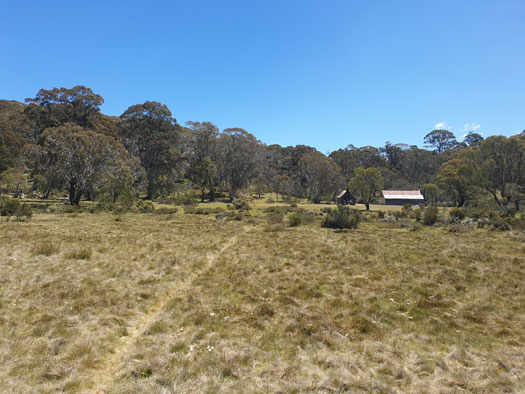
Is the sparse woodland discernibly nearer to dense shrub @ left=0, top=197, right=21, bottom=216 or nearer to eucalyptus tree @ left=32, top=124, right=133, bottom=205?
dense shrub @ left=0, top=197, right=21, bottom=216

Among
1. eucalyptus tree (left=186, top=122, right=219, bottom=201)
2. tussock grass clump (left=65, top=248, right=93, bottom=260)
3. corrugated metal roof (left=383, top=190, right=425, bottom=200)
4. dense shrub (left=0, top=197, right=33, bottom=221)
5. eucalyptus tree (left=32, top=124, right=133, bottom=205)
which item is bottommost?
tussock grass clump (left=65, top=248, right=93, bottom=260)

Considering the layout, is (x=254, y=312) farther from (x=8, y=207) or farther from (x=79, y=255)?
(x=8, y=207)

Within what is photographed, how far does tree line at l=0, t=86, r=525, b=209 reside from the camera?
1099 inches

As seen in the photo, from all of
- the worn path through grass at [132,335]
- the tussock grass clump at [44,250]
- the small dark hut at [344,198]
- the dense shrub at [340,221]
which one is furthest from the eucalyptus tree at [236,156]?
the worn path through grass at [132,335]

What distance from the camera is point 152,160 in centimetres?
4906

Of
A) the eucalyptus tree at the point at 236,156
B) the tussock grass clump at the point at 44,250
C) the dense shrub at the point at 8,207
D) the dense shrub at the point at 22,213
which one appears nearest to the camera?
the tussock grass clump at the point at 44,250

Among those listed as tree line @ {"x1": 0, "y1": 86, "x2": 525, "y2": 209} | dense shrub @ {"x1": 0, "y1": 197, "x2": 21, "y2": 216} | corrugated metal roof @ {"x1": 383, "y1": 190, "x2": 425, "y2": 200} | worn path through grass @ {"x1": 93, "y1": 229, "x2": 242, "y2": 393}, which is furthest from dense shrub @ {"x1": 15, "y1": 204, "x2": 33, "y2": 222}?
corrugated metal roof @ {"x1": 383, "y1": 190, "x2": 425, "y2": 200}

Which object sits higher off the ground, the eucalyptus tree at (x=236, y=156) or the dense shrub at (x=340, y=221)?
the eucalyptus tree at (x=236, y=156)

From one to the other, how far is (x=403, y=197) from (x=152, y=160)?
54.3m

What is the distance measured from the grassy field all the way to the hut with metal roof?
179ft

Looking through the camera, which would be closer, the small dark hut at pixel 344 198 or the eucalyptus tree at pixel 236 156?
the eucalyptus tree at pixel 236 156

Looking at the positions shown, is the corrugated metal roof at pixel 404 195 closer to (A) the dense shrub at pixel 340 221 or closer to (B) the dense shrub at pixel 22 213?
(A) the dense shrub at pixel 340 221

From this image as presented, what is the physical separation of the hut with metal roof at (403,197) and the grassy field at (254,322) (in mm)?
54515

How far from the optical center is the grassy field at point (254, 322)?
12.8 ft
